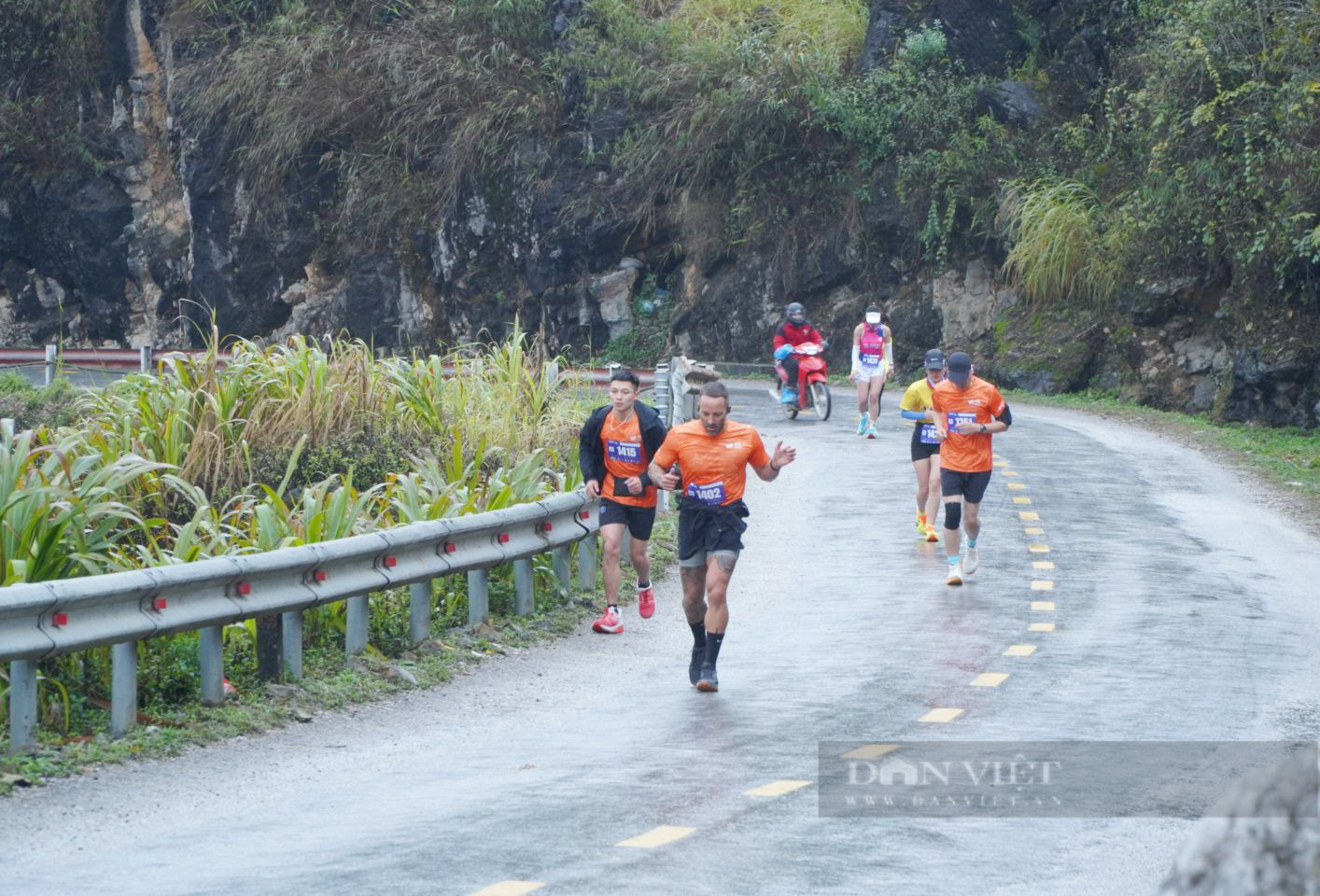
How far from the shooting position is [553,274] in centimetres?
3853

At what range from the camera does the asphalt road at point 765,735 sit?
6023 mm

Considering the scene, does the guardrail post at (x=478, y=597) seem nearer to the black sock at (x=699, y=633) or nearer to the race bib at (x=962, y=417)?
the black sock at (x=699, y=633)

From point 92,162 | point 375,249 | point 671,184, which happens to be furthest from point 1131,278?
point 92,162

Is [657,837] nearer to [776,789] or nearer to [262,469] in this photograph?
[776,789]

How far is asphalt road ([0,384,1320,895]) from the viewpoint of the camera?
19.8ft

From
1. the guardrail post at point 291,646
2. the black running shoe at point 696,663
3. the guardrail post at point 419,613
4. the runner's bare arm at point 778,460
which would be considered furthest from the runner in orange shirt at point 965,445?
the guardrail post at point 291,646

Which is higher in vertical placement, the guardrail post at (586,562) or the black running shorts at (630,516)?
the black running shorts at (630,516)

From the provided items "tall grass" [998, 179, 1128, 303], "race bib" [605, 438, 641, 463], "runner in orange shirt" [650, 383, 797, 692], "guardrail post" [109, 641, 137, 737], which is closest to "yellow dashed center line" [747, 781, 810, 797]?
"runner in orange shirt" [650, 383, 797, 692]

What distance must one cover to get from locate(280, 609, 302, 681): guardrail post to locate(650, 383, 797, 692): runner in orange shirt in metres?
2.25

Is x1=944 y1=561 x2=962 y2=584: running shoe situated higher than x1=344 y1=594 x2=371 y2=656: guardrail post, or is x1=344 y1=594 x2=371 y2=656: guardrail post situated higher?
x1=344 y1=594 x2=371 y2=656: guardrail post

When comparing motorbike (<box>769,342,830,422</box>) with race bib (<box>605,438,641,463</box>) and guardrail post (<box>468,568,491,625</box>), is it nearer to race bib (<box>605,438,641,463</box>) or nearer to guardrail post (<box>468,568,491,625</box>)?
race bib (<box>605,438,641,463</box>)

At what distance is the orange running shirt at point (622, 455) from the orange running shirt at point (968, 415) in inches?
118

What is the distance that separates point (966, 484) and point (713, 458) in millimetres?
3988

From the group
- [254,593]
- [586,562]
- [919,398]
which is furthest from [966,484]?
[254,593]
